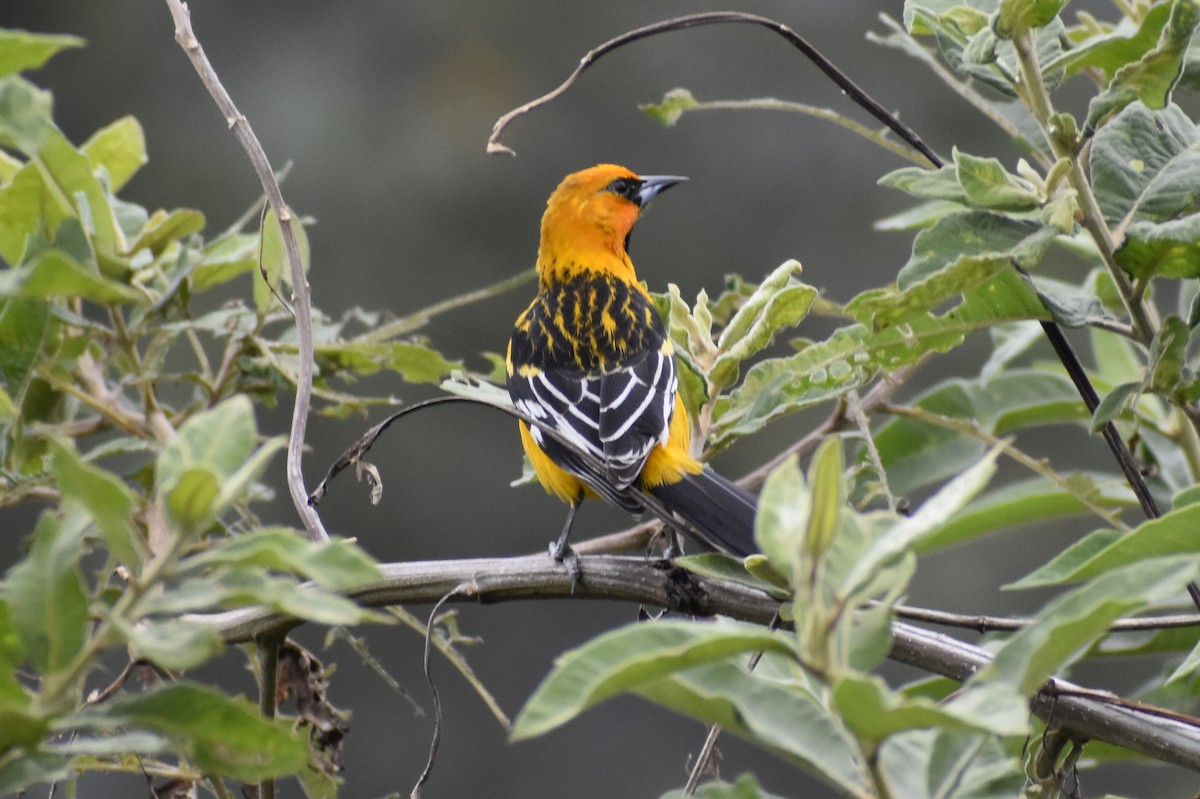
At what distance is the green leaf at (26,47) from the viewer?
1.05 meters

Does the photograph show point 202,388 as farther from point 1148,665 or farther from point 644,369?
point 1148,665

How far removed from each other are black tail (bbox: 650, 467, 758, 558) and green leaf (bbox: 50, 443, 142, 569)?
1415 mm

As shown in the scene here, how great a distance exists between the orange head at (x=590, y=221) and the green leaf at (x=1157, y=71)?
2.63 meters

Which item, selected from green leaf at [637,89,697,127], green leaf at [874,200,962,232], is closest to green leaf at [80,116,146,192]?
green leaf at [637,89,697,127]

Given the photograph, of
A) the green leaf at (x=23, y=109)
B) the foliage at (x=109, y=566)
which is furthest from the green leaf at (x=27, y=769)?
the green leaf at (x=23, y=109)

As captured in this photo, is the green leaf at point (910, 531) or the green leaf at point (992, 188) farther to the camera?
the green leaf at point (992, 188)

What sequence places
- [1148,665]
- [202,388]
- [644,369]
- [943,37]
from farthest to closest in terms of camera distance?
1. [1148,665]
2. [644,369]
3. [202,388]
4. [943,37]

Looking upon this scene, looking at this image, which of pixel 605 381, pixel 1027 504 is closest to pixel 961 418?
pixel 1027 504

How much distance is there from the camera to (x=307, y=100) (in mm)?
9641

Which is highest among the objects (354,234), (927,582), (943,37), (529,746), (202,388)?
(354,234)

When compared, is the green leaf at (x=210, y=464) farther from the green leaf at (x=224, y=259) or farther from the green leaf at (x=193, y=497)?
the green leaf at (x=224, y=259)

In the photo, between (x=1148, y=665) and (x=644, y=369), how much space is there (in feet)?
21.9

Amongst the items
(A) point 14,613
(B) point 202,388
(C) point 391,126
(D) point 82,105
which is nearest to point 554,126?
(C) point 391,126

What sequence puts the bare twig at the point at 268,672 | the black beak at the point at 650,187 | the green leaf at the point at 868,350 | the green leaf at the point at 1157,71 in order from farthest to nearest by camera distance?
the black beak at the point at 650,187 < the green leaf at the point at 868,350 < the bare twig at the point at 268,672 < the green leaf at the point at 1157,71
